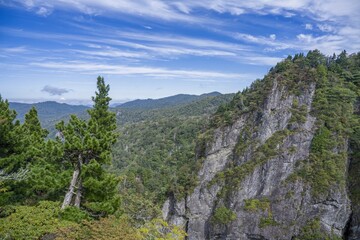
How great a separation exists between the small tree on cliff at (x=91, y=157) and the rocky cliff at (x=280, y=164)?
93.0 ft

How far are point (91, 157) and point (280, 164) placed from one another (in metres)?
33.2

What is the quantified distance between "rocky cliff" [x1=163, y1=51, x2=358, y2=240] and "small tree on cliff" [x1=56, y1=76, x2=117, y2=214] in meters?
28.4

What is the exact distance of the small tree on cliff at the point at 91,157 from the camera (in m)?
15.0

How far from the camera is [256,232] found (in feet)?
128

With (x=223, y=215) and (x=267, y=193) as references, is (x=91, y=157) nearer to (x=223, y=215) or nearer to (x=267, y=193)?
(x=223, y=215)

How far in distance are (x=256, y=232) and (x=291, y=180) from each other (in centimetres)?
813

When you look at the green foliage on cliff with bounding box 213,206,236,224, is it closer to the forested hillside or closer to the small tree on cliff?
the forested hillside

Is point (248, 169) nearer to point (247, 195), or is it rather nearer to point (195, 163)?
point (247, 195)

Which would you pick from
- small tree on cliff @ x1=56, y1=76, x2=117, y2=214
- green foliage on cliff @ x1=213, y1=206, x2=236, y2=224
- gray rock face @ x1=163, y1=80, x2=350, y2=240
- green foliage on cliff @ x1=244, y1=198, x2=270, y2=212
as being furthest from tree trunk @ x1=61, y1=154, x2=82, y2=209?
green foliage on cliff @ x1=244, y1=198, x2=270, y2=212

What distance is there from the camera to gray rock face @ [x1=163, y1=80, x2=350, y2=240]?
3850 centimetres

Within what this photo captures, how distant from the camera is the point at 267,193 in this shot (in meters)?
42.7

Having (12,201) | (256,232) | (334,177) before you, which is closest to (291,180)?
(334,177)

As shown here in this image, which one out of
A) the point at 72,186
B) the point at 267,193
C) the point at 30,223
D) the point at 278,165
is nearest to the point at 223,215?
the point at 267,193

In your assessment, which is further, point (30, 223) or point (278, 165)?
point (278, 165)
